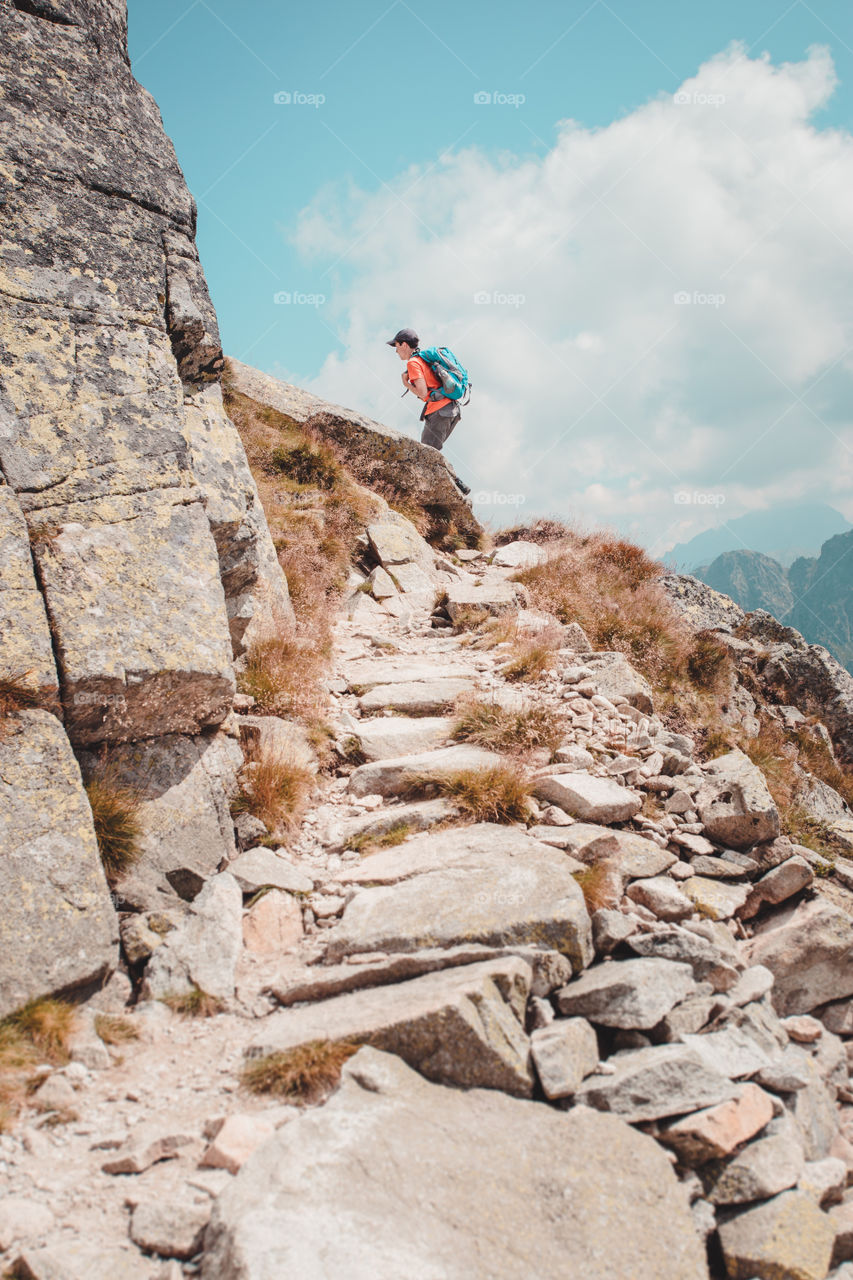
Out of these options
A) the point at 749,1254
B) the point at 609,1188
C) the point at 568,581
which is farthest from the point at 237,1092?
the point at 568,581

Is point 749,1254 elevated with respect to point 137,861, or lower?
lower

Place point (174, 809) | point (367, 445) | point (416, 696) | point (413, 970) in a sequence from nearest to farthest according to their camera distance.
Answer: point (413, 970) → point (174, 809) → point (416, 696) → point (367, 445)

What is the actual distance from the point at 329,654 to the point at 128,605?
476 centimetres

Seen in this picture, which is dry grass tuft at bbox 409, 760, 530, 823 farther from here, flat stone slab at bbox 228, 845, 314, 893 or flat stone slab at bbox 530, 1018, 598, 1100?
flat stone slab at bbox 530, 1018, 598, 1100

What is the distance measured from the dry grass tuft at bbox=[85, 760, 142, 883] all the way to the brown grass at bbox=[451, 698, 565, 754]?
3.62 metres

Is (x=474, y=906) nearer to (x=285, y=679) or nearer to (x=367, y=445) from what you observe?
(x=285, y=679)

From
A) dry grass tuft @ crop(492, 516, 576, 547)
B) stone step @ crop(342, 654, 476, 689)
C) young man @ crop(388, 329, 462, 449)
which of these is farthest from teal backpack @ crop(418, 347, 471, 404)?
stone step @ crop(342, 654, 476, 689)

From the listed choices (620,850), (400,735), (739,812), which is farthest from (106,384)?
(739,812)

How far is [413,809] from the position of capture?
20.8 feet

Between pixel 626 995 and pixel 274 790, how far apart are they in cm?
341

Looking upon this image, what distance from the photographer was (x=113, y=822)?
16.4ft

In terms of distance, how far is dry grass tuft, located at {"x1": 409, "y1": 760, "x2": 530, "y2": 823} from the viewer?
20.1 feet

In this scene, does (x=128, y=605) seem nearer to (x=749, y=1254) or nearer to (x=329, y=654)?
(x=329, y=654)

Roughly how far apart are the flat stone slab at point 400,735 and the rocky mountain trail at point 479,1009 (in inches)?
15.5
